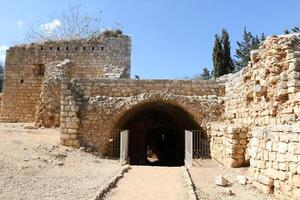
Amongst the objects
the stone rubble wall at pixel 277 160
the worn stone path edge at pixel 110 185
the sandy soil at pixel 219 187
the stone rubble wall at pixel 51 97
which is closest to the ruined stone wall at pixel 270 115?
the stone rubble wall at pixel 277 160

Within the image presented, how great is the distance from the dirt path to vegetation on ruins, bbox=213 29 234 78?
789 inches

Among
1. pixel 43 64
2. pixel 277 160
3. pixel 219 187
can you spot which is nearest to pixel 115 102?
pixel 219 187

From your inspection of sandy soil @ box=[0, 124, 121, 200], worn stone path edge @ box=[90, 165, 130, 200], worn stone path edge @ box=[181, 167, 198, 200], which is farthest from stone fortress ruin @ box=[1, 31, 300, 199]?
worn stone path edge @ box=[90, 165, 130, 200]

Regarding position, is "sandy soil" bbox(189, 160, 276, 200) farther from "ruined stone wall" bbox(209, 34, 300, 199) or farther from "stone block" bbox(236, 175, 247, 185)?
"ruined stone wall" bbox(209, 34, 300, 199)

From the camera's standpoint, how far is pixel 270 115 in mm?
10180

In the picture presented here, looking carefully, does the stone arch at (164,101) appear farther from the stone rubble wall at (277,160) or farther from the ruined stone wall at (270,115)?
the stone rubble wall at (277,160)

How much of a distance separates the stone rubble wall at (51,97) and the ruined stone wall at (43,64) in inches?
42.2

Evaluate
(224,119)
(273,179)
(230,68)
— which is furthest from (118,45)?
(273,179)

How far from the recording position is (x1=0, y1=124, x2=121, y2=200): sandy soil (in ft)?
26.7

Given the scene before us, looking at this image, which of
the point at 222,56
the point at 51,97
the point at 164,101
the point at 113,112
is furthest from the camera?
the point at 222,56

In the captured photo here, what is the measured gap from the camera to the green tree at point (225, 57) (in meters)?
31.0

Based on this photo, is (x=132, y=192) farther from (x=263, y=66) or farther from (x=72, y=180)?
(x=263, y=66)

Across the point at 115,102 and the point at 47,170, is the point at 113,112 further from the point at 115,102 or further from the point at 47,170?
the point at 47,170

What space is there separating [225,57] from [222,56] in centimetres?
28
